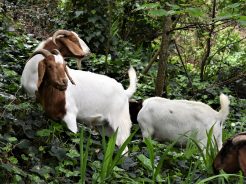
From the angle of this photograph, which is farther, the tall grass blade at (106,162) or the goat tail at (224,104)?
the goat tail at (224,104)

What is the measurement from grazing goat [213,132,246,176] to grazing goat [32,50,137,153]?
1.34 meters

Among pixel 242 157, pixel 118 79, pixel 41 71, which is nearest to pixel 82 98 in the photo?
pixel 41 71

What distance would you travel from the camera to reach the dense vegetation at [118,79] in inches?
160

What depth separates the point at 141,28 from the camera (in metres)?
11.5

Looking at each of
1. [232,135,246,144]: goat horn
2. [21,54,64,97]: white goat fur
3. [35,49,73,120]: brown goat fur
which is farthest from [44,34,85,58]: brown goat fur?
[232,135,246,144]: goat horn

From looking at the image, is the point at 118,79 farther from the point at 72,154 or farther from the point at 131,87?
the point at 72,154

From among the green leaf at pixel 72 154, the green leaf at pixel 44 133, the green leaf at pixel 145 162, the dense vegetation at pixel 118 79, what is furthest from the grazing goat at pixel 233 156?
the green leaf at pixel 44 133

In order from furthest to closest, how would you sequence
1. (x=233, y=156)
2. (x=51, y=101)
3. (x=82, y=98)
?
1. (x=82, y=98)
2. (x=51, y=101)
3. (x=233, y=156)

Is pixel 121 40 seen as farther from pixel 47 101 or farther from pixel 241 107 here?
pixel 47 101

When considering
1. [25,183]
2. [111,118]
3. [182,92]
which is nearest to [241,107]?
[182,92]

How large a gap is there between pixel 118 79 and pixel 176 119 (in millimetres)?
2685

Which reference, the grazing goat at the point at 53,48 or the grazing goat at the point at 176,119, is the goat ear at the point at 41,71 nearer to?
the grazing goat at the point at 53,48

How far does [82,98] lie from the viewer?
5590 mm

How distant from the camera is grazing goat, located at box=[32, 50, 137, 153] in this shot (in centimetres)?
487
